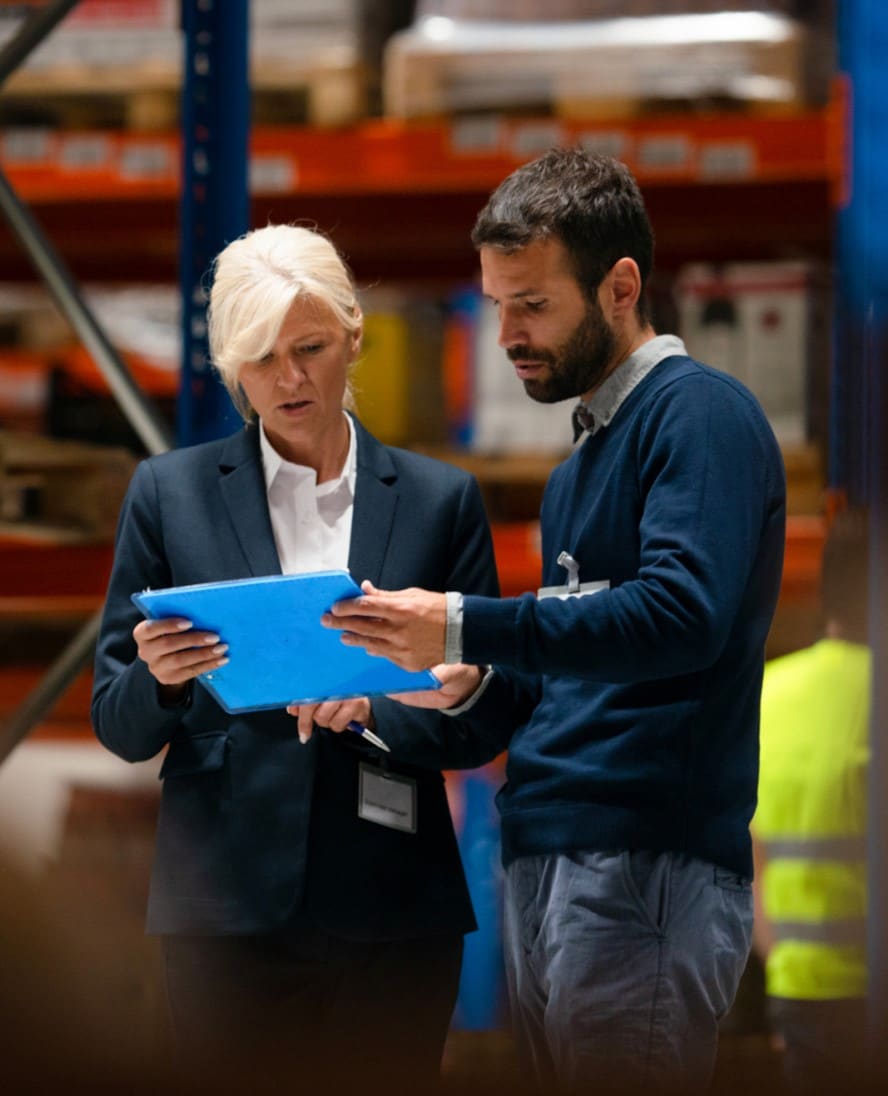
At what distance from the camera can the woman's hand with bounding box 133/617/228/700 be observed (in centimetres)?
207

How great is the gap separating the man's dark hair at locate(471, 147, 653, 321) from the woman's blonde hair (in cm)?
27

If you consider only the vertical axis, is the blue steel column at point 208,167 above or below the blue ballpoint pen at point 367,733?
above

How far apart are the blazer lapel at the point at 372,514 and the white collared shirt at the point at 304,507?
0.03 meters

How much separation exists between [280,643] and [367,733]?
10.9 inches

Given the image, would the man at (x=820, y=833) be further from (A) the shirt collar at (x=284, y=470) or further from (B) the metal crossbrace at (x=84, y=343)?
(A) the shirt collar at (x=284, y=470)

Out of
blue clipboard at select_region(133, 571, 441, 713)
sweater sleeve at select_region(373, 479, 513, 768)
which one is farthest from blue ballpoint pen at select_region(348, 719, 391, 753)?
blue clipboard at select_region(133, 571, 441, 713)

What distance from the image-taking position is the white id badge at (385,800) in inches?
91.4

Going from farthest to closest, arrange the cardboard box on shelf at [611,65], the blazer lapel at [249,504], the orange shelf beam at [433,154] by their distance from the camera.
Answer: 1. the orange shelf beam at [433,154]
2. the cardboard box on shelf at [611,65]
3. the blazer lapel at [249,504]

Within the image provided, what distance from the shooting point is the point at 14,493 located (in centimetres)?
452

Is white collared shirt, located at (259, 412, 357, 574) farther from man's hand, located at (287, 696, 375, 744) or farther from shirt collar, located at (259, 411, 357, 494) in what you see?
man's hand, located at (287, 696, 375, 744)

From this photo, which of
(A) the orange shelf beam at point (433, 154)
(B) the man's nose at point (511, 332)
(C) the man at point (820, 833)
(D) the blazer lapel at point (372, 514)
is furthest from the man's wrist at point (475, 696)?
(A) the orange shelf beam at point (433, 154)

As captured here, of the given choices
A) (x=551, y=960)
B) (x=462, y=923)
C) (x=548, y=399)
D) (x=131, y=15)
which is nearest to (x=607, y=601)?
(x=548, y=399)

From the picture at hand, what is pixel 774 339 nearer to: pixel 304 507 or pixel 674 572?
pixel 304 507

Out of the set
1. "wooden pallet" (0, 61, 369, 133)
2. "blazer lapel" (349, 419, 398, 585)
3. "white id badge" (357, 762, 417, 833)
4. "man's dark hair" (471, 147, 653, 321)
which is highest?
"wooden pallet" (0, 61, 369, 133)
